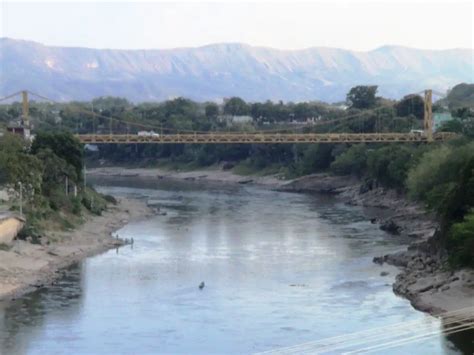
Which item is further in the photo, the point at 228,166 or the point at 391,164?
the point at 228,166

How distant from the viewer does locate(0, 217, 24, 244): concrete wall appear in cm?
2445

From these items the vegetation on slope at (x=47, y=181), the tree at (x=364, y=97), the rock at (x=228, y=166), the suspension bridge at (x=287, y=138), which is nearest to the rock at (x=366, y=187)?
the suspension bridge at (x=287, y=138)

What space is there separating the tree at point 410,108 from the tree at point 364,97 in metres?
4.94

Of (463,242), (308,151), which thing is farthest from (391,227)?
(308,151)

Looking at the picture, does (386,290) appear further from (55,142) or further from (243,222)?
(55,142)

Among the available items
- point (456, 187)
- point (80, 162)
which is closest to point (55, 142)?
point (80, 162)

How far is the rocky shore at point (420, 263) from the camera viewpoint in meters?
18.9

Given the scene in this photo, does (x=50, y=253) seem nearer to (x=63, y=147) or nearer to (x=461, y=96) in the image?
(x=63, y=147)

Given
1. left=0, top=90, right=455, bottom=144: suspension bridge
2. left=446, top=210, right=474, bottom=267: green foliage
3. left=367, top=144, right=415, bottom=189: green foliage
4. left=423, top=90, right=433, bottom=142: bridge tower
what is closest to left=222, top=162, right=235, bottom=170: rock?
left=0, top=90, right=455, bottom=144: suspension bridge

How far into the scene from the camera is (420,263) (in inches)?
885

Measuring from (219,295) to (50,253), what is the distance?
6.04 m

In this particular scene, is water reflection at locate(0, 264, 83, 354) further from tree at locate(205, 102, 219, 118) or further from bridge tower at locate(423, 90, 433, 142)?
tree at locate(205, 102, 219, 118)

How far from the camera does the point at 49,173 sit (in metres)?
31.9

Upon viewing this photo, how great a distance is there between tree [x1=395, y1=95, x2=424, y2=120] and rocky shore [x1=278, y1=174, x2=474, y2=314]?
47.3ft
